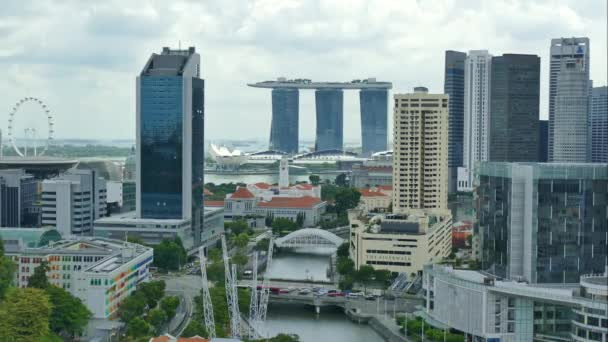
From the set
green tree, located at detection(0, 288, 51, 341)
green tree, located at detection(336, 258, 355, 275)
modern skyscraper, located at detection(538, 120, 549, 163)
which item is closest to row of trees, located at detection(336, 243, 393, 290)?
green tree, located at detection(336, 258, 355, 275)

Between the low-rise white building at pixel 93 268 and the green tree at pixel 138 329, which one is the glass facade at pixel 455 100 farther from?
the green tree at pixel 138 329

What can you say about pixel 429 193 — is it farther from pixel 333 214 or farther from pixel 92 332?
pixel 92 332

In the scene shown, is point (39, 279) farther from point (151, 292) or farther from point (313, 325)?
point (313, 325)

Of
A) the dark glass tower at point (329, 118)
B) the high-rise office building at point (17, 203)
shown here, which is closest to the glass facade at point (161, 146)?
the high-rise office building at point (17, 203)

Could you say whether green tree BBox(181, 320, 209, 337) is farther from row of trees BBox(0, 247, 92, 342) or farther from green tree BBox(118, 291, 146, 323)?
row of trees BBox(0, 247, 92, 342)

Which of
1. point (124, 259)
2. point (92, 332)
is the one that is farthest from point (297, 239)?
point (92, 332)

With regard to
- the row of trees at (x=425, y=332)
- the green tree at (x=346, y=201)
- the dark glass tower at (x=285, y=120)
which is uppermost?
the dark glass tower at (x=285, y=120)
